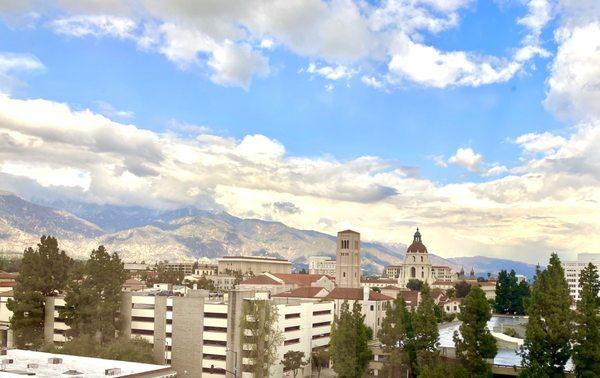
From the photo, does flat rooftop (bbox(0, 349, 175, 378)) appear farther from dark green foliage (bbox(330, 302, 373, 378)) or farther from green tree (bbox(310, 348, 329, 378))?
green tree (bbox(310, 348, 329, 378))

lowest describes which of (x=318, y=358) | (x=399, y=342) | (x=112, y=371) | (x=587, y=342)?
(x=318, y=358)

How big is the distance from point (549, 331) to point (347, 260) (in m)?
110

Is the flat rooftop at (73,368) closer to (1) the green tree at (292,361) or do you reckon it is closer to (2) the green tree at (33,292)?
(2) the green tree at (33,292)

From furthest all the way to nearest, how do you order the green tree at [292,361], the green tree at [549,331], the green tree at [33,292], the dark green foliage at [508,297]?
1. the dark green foliage at [508,297]
2. the green tree at [33,292]
3. the green tree at [292,361]
4. the green tree at [549,331]

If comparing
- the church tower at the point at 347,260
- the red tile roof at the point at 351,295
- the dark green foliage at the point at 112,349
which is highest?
the church tower at the point at 347,260

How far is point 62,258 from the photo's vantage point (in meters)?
91.4

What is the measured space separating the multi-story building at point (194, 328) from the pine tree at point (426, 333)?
22.5 meters

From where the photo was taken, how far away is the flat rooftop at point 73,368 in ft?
192

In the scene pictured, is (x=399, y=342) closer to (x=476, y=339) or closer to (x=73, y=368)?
(x=476, y=339)

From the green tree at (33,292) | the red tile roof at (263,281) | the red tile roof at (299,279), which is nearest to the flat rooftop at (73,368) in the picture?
the green tree at (33,292)

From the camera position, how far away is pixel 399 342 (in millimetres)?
78000

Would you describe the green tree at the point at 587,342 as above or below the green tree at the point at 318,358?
above

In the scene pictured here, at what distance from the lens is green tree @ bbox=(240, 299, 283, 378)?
3078 inches

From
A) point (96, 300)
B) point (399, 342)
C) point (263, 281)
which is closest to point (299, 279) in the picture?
point (263, 281)
